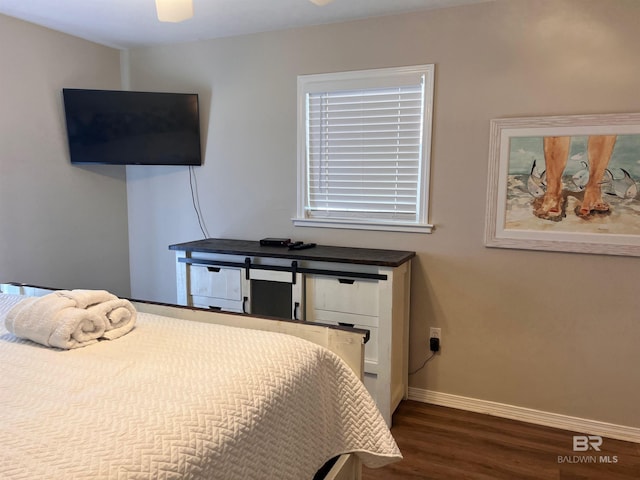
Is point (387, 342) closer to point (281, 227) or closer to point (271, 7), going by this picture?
point (281, 227)

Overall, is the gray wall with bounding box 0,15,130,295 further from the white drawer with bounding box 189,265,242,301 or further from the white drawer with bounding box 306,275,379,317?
the white drawer with bounding box 306,275,379,317

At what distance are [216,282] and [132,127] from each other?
50.6 inches

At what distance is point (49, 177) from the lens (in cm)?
299

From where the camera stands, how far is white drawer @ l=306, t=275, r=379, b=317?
2453 millimetres

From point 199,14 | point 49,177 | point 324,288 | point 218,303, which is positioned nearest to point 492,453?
point 324,288

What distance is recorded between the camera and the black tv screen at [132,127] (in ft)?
9.99

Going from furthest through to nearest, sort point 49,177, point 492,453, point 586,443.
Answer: point 49,177, point 586,443, point 492,453

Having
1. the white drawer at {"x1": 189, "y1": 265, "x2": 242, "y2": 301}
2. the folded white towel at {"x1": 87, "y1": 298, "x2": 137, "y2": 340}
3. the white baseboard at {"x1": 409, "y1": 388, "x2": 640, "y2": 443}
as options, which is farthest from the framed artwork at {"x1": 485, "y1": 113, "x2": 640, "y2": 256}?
the folded white towel at {"x1": 87, "y1": 298, "x2": 137, "y2": 340}

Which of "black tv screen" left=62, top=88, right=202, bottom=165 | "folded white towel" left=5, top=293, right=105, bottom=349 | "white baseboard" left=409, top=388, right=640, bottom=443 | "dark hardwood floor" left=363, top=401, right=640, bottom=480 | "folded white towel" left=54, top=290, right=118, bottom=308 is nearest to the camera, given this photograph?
"folded white towel" left=5, top=293, right=105, bottom=349

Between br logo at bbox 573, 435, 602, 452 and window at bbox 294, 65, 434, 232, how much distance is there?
53.9 inches

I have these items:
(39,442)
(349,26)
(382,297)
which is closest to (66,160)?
(349,26)

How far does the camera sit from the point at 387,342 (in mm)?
2434

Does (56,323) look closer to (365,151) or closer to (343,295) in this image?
(343,295)

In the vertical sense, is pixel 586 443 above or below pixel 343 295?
below
